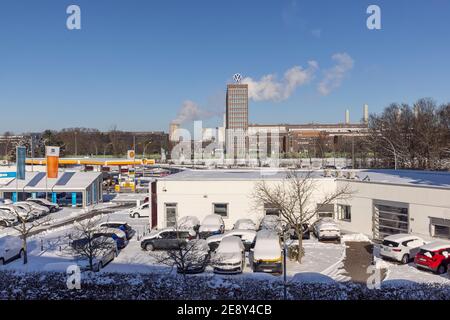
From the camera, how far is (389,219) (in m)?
18.3

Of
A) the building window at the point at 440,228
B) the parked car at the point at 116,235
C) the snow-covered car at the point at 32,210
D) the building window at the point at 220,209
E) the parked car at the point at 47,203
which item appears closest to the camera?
the building window at the point at 440,228

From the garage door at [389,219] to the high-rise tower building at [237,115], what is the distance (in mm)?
85314

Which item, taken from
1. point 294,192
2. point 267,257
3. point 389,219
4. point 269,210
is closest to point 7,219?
point 269,210

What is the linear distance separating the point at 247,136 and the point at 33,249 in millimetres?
89186

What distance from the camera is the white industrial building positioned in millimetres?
17609

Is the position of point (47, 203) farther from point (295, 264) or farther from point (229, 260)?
point (295, 264)

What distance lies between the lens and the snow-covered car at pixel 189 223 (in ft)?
59.7

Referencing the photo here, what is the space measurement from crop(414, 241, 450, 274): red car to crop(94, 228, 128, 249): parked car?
10893 mm

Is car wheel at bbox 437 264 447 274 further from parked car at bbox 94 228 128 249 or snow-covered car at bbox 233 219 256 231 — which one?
parked car at bbox 94 228 128 249

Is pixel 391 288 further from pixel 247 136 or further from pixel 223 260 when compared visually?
pixel 247 136

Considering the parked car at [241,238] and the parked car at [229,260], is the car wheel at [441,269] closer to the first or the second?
the parked car at [229,260]

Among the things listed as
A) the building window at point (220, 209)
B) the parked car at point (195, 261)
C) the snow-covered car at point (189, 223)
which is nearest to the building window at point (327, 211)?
the building window at point (220, 209)

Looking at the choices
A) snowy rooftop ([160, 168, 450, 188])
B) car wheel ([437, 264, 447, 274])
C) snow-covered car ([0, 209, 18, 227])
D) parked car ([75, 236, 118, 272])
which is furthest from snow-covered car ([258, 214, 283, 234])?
snow-covered car ([0, 209, 18, 227])

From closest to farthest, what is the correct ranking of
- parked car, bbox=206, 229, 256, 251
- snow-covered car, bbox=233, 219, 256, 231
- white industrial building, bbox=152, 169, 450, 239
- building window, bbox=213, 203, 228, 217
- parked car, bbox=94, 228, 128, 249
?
parked car, bbox=206, 229, 256, 251 < parked car, bbox=94, 228, 128, 249 < white industrial building, bbox=152, 169, 450, 239 < snow-covered car, bbox=233, 219, 256, 231 < building window, bbox=213, 203, 228, 217
